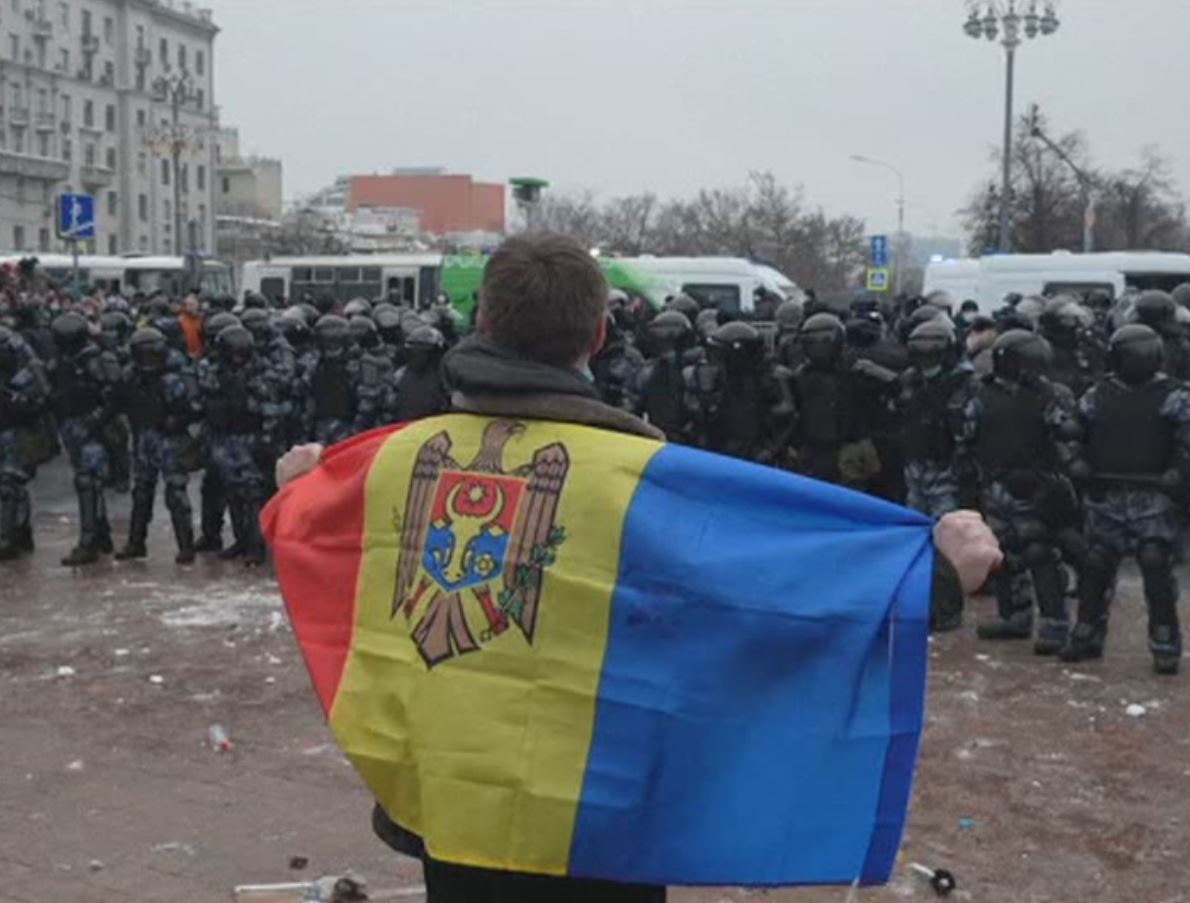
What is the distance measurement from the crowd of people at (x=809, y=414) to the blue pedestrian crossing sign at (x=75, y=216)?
7.09 meters

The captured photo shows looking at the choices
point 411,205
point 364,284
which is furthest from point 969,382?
point 411,205

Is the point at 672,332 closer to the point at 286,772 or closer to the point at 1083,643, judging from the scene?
the point at 1083,643

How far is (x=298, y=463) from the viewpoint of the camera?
3324mm

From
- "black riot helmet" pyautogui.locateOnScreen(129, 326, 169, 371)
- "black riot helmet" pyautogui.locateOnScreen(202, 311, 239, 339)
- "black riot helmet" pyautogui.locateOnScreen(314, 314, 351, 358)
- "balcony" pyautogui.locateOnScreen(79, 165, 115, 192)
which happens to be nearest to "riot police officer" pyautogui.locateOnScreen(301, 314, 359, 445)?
"black riot helmet" pyautogui.locateOnScreen(314, 314, 351, 358)

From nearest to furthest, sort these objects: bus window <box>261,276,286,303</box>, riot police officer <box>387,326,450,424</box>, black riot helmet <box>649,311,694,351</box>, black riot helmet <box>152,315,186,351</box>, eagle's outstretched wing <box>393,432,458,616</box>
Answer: eagle's outstretched wing <box>393,432,458,616</box> < riot police officer <box>387,326,450,424</box> < black riot helmet <box>649,311,694,351</box> < black riot helmet <box>152,315,186,351</box> < bus window <box>261,276,286,303</box>

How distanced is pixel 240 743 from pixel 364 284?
25.7m

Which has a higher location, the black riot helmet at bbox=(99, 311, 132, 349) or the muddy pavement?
the black riot helmet at bbox=(99, 311, 132, 349)

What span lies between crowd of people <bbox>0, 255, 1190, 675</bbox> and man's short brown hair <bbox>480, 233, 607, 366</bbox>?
21.7 ft

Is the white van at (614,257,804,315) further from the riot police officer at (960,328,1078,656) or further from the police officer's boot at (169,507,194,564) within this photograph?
the riot police officer at (960,328,1078,656)

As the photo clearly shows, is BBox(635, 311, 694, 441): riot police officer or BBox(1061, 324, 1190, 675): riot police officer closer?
BBox(1061, 324, 1190, 675): riot police officer

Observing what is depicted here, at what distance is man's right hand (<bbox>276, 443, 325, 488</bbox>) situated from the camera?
3299 mm

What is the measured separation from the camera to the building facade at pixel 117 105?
308ft

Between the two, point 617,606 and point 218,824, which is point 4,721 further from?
point 617,606

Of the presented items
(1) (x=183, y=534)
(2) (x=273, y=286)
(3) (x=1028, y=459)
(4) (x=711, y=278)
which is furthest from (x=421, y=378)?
(2) (x=273, y=286)
